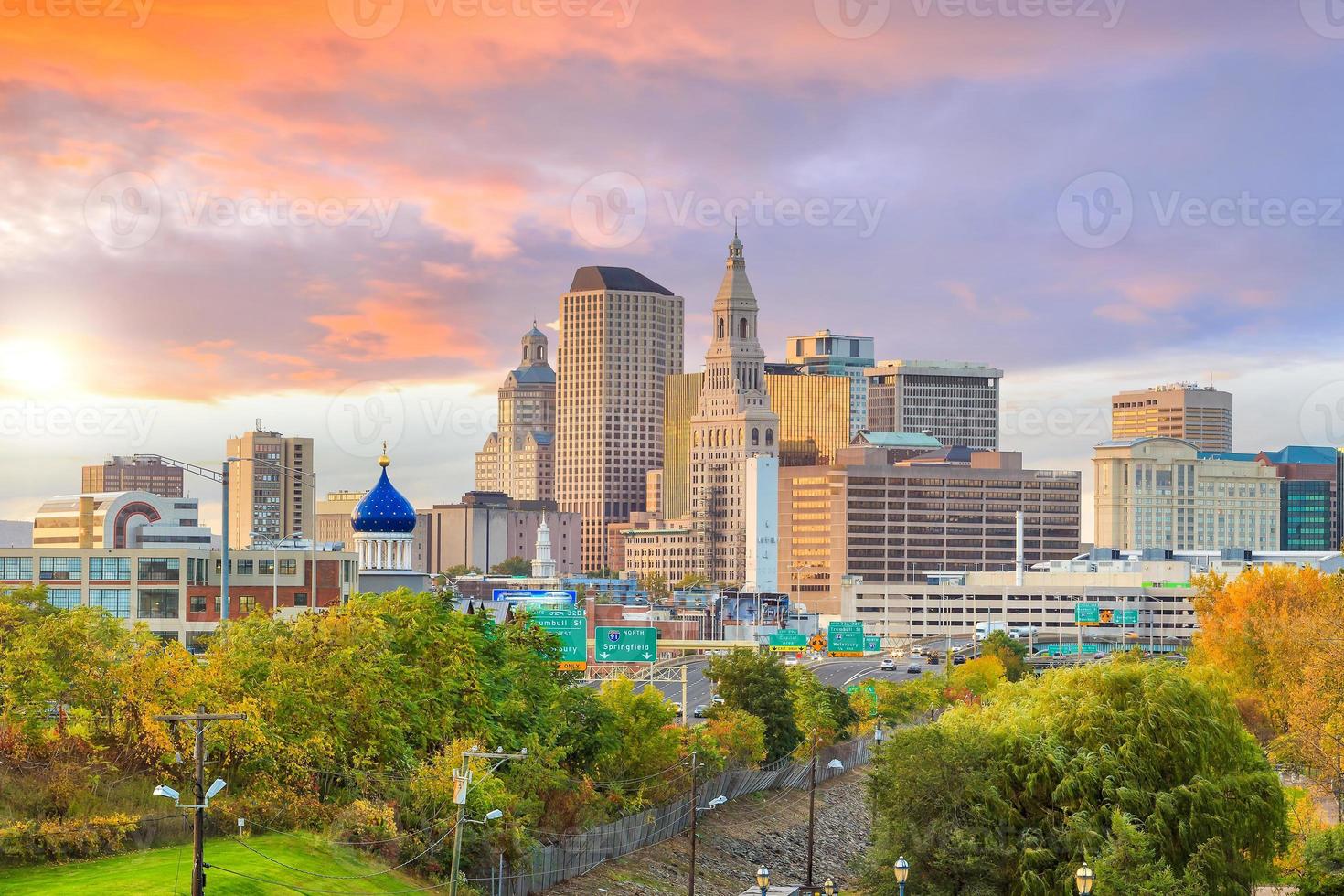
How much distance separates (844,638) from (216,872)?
142 metres

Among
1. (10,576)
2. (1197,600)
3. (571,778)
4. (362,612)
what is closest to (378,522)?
(10,576)

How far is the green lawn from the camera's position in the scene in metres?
53.2

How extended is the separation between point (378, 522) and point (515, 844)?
94.2 m

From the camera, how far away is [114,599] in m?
130

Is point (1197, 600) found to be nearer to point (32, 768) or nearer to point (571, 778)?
point (571, 778)

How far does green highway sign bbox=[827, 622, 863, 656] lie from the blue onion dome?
50744 mm

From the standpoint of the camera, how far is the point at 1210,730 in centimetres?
7331

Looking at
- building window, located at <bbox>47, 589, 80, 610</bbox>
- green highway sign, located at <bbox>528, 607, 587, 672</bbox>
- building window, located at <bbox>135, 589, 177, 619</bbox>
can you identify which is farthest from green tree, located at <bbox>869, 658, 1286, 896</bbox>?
building window, located at <bbox>47, 589, 80, 610</bbox>

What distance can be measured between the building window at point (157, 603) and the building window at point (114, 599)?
0.72 m

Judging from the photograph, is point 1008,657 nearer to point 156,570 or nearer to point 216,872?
point 156,570

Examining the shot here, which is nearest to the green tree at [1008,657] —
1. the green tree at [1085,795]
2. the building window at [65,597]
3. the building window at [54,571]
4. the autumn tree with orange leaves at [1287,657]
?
the autumn tree with orange leaves at [1287,657]

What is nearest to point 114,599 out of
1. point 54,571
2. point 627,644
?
point 54,571

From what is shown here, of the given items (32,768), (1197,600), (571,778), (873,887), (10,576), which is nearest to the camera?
(32,768)

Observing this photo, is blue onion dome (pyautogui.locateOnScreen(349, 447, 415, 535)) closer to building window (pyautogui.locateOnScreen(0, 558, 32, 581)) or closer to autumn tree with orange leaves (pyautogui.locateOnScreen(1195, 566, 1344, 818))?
building window (pyautogui.locateOnScreen(0, 558, 32, 581))
